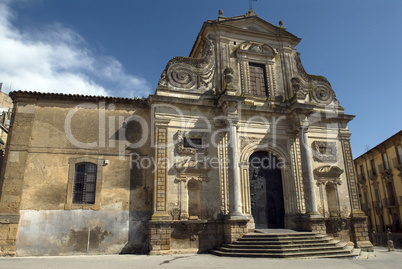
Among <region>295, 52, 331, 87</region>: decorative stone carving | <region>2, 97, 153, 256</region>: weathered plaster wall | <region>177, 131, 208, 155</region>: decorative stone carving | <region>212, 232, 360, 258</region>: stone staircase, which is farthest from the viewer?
<region>295, 52, 331, 87</region>: decorative stone carving

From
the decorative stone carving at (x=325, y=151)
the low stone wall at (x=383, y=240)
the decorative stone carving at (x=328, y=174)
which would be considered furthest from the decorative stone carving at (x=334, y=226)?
the low stone wall at (x=383, y=240)

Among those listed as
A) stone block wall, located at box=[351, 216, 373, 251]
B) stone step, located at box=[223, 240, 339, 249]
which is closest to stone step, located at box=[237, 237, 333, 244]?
stone step, located at box=[223, 240, 339, 249]

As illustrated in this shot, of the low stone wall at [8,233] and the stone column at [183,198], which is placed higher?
the stone column at [183,198]

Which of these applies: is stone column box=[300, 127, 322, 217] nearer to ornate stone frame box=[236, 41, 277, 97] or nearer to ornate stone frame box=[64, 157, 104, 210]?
ornate stone frame box=[236, 41, 277, 97]

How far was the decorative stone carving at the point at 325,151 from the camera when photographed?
1553 cm

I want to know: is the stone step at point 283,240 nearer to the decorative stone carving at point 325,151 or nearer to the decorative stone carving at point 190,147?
the decorative stone carving at point 190,147

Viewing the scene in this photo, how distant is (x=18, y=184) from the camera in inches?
492

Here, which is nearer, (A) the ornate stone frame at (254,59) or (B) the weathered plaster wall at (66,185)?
(B) the weathered plaster wall at (66,185)

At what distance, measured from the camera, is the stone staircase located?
437 inches

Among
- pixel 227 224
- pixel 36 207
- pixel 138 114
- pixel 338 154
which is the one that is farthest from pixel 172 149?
pixel 338 154

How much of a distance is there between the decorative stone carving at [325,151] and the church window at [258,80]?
3651mm

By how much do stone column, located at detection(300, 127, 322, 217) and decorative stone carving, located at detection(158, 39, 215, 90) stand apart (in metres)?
5.15

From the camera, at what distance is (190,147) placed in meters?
14.1

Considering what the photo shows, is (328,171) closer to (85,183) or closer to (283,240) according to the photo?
(283,240)
